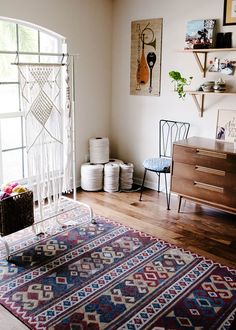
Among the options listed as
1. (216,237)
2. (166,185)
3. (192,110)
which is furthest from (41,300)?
(192,110)

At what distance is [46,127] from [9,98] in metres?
0.99

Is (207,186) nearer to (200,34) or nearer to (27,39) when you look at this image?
(200,34)

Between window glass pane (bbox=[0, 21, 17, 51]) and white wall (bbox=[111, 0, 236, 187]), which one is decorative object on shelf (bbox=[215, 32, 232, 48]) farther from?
window glass pane (bbox=[0, 21, 17, 51])

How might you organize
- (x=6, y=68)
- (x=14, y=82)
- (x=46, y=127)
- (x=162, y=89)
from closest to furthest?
(x=46, y=127) → (x=6, y=68) → (x=14, y=82) → (x=162, y=89)

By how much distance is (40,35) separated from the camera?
427 cm

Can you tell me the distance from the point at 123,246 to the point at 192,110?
71.9 inches

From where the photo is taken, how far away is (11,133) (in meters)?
4.17

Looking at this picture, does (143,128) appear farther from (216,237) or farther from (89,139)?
(216,237)

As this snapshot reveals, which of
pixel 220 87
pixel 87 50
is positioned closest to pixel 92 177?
pixel 87 50

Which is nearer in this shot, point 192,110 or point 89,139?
point 192,110

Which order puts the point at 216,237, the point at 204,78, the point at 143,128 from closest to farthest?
the point at 216,237 → the point at 204,78 → the point at 143,128

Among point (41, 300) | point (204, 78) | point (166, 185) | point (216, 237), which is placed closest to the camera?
point (41, 300)

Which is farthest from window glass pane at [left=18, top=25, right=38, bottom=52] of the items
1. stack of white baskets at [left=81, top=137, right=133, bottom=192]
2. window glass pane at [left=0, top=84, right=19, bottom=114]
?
stack of white baskets at [left=81, top=137, right=133, bottom=192]

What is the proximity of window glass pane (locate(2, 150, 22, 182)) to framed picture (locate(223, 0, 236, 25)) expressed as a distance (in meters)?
2.57
